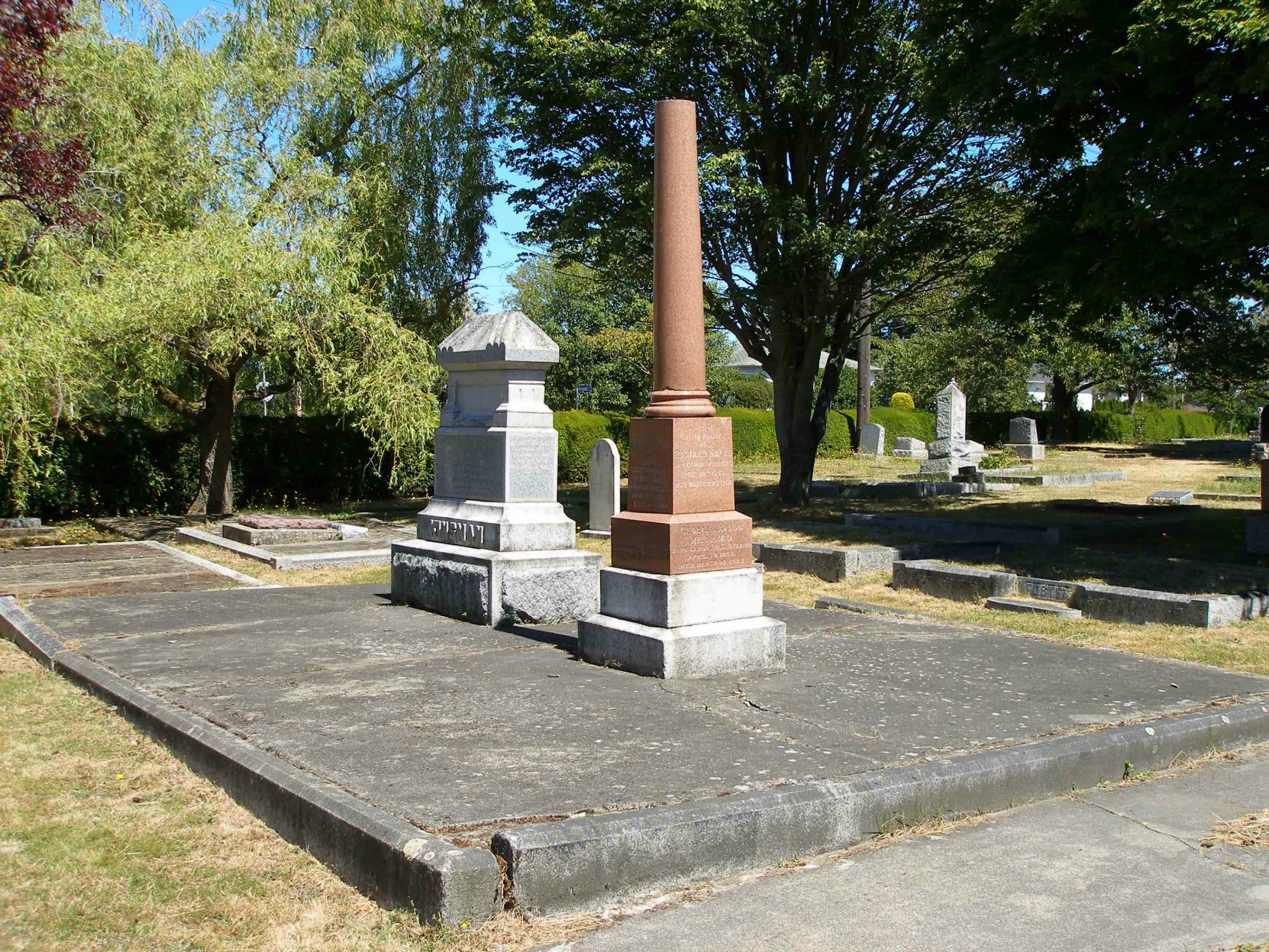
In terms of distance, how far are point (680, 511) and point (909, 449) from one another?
31722 millimetres

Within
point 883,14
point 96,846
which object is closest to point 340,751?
point 96,846

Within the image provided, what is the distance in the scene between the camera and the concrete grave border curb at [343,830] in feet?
12.0

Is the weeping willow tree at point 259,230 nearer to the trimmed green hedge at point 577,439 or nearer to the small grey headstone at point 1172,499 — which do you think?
the trimmed green hedge at point 577,439

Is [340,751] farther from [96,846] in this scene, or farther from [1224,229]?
[1224,229]

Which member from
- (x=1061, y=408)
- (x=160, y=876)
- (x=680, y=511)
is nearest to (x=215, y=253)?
(x=680, y=511)

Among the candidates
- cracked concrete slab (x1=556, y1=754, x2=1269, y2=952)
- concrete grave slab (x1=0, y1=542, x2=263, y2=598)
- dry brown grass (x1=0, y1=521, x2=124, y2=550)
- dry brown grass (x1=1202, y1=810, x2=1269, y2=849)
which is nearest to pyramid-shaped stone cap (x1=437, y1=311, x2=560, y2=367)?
concrete grave slab (x1=0, y1=542, x2=263, y2=598)

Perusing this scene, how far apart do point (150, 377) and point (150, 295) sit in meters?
1.59

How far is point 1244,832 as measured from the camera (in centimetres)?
463

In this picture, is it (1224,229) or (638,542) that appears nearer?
(638,542)

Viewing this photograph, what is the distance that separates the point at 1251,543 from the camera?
12.6 m

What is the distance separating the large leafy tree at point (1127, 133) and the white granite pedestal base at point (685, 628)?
6.76 metres

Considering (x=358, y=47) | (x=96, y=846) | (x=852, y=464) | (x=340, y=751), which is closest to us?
(x=96, y=846)

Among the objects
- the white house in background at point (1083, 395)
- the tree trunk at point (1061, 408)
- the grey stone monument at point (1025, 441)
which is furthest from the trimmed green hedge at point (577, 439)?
the white house in background at point (1083, 395)

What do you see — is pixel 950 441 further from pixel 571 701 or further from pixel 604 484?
pixel 571 701
